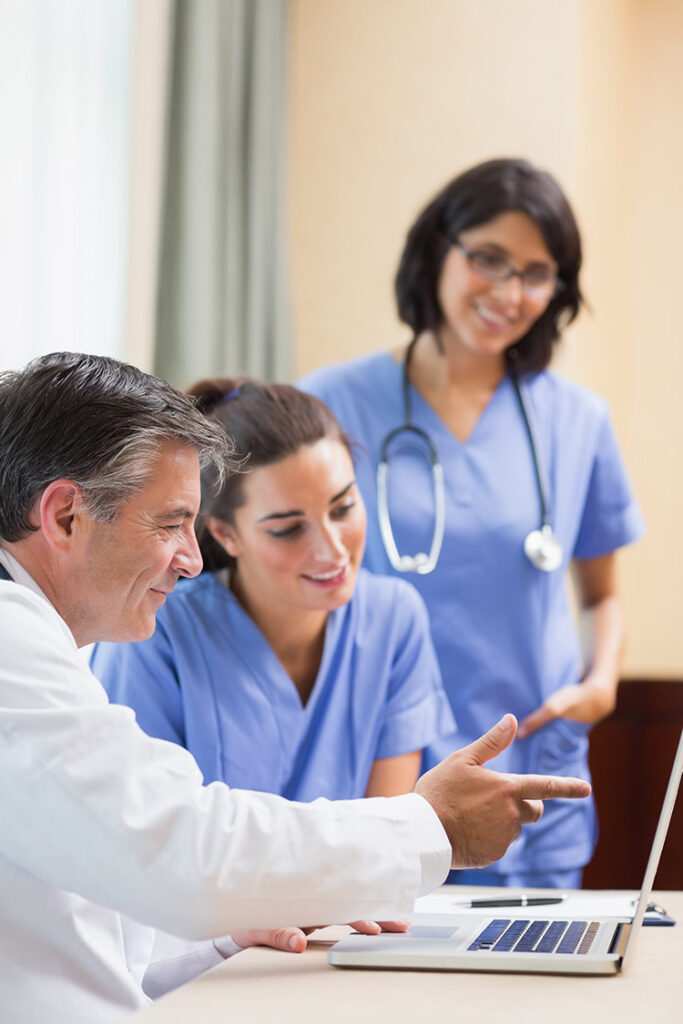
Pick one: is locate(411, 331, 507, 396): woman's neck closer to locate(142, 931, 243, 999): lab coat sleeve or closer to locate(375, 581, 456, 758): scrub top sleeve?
locate(375, 581, 456, 758): scrub top sleeve

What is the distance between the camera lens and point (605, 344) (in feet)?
9.51

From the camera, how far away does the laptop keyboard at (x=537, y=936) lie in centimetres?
98

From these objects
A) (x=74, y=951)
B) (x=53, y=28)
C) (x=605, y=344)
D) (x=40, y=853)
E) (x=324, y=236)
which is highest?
(x=53, y=28)

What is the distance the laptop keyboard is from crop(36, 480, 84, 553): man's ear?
18.1 inches

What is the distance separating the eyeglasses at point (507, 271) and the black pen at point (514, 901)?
0.98 metres

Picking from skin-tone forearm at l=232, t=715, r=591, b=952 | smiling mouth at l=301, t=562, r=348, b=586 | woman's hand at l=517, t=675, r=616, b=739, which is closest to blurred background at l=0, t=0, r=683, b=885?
smiling mouth at l=301, t=562, r=348, b=586

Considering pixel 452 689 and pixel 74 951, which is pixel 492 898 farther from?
pixel 452 689

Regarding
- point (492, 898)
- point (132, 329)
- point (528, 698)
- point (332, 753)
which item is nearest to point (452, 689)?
point (528, 698)

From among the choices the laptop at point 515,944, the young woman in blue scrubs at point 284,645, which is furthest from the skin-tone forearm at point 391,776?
the laptop at point 515,944

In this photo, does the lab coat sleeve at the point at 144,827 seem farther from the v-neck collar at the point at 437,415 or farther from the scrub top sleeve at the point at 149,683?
the v-neck collar at the point at 437,415

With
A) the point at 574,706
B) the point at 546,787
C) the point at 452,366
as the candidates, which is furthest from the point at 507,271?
the point at 546,787

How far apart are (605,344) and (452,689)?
1.25 meters

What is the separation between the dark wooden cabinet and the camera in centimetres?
277

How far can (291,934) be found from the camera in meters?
1.05
